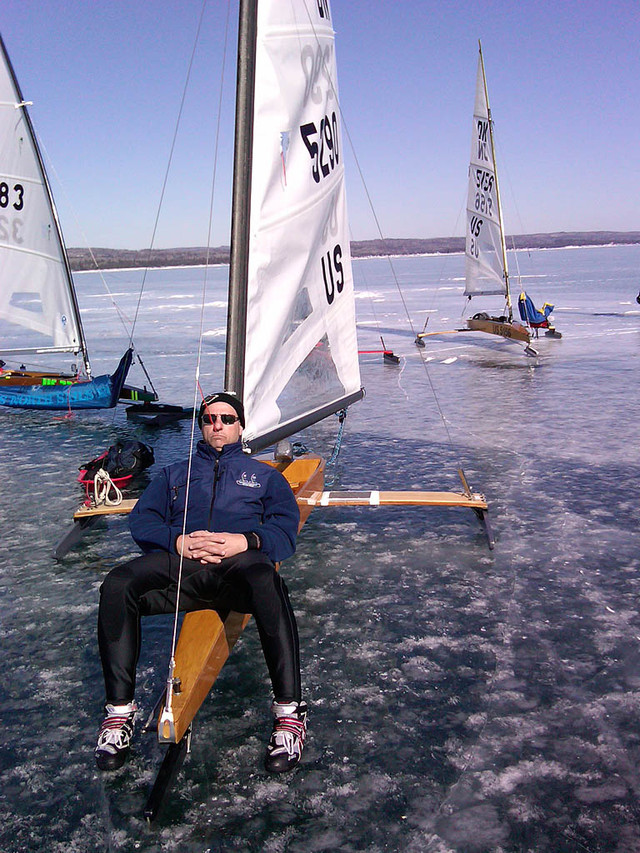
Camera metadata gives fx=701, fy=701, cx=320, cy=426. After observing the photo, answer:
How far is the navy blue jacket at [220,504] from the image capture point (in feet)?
10.8

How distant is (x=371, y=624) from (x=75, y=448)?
5.38 m

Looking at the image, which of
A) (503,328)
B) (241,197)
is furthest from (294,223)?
(503,328)

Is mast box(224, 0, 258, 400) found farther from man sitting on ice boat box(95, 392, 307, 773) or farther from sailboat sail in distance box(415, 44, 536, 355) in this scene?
sailboat sail in distance box(415, 44, 536, 355)

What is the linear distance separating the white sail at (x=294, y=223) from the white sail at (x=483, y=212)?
43.1ft

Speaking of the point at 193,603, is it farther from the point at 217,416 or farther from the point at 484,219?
the point at 484,219

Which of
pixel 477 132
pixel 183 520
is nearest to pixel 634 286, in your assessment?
pixel 477 132

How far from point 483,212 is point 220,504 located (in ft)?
53.0

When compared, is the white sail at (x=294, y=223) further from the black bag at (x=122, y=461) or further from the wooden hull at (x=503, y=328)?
the wooden hull at (x=503, y=328)

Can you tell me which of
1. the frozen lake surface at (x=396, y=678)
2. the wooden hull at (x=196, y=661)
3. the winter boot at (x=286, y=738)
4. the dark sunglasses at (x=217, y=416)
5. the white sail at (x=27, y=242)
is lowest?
the frozen lake surface at (x=396, y=678)

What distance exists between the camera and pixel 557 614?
4027mm

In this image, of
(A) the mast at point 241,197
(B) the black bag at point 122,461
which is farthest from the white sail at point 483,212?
(A) the mast at point 241,197

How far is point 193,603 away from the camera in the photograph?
3178mm

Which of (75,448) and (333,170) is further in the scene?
(75,448)

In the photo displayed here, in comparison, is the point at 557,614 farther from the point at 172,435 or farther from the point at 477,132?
the point at 477,132
